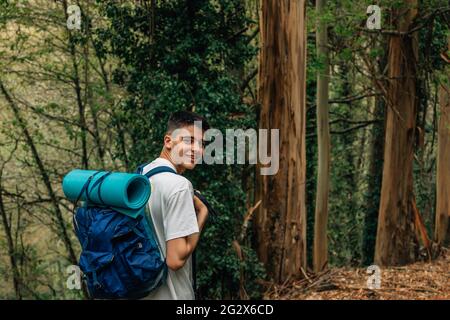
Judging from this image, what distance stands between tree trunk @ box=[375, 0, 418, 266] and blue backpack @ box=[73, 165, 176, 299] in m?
11.0

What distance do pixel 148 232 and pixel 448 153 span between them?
13.5m

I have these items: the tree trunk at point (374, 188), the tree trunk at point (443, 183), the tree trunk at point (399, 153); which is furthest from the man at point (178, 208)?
the tree trunk at point (374, 188)

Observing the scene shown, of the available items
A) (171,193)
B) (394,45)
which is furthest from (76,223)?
(394,45)

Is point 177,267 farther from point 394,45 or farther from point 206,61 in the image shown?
point 394,45

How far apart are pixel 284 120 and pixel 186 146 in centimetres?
791

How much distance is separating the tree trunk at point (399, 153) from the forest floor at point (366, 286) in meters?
2.33

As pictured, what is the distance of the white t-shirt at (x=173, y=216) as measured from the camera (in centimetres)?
295

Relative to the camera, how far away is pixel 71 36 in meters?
14.2

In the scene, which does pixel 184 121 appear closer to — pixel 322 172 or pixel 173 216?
pixel 173 216

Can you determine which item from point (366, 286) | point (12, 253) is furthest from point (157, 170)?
point (12, 253)

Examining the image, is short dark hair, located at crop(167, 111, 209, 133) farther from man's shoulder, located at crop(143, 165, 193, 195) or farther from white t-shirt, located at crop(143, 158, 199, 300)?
man's shoulder, located at crop(143, 165, 193, 195)

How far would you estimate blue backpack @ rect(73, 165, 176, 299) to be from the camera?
2953 mm

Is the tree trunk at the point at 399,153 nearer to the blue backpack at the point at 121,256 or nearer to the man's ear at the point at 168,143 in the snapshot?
the man's ear at the point at 168,143

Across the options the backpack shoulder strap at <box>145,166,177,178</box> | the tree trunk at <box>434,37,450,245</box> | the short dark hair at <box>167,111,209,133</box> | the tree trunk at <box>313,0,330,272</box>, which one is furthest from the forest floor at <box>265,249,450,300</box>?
the backpack shoulder strap at <box>145,166,177,178</box>
